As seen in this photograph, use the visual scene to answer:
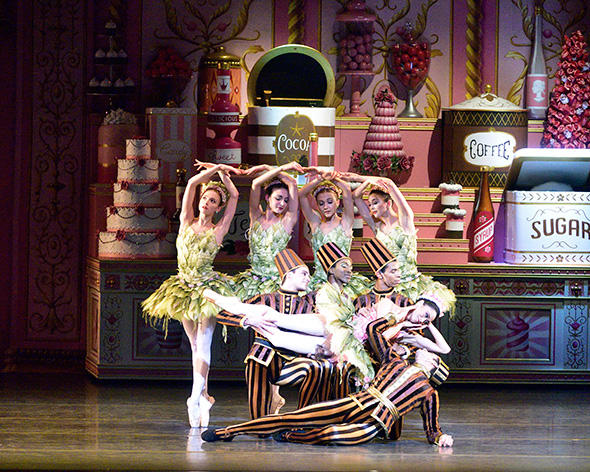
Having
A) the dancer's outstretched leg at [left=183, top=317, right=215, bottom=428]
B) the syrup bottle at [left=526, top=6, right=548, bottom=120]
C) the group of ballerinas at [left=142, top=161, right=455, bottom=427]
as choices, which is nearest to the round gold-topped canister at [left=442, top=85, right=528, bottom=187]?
the syrup bottle at [left=526, top=6, right=548, bottom=120]

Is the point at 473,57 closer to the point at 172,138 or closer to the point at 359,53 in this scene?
the point at 359,53

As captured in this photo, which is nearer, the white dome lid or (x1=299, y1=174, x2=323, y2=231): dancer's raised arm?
(x1=299, y1=174, x2=323, y2=231): dancer's raised arm

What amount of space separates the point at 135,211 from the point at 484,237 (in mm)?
2457

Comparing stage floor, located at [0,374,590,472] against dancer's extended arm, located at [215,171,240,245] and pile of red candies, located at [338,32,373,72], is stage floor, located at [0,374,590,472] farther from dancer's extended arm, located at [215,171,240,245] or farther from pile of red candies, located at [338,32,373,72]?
pile of red candies, located at [338,32,373,72]

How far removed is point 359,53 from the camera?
9.06 meters

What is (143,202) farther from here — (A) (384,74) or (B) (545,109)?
(B) (545,109)

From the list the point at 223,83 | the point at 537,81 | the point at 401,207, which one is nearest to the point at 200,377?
the point at 401,207

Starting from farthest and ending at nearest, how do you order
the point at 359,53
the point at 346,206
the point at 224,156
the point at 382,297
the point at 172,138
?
the point at 359,53 → the point at 172,138 → the point at 224,156 → the point at 346,206 → the point at 382,297

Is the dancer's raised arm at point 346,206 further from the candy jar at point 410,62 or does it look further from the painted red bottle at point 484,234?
the candy jar at point 410,62

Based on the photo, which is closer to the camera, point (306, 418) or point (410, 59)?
point (306, 418)

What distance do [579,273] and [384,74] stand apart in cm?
206

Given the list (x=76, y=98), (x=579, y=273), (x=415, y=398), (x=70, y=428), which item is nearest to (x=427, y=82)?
(x=579, y=273)

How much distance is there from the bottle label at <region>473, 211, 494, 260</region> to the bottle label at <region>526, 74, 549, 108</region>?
39.6 inches

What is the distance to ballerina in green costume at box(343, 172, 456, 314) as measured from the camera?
757 cm
